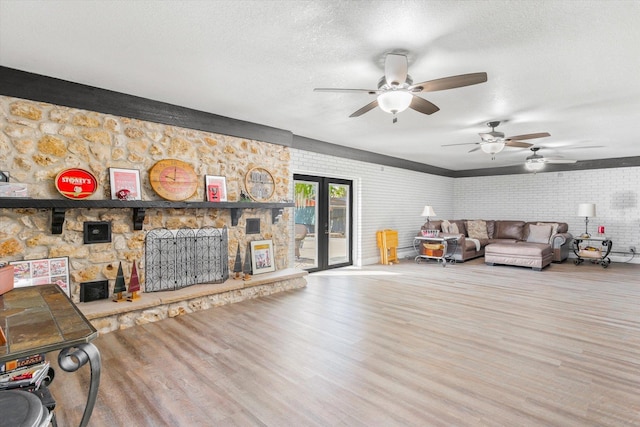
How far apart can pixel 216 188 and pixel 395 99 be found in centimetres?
279

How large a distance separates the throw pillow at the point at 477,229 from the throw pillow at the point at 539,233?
104 cm

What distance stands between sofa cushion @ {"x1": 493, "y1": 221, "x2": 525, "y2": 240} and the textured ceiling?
4.67 meters

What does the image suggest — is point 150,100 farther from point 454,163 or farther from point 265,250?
point 454,163

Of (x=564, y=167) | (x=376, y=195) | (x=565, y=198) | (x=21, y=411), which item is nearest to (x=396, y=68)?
(x=21, y=411)

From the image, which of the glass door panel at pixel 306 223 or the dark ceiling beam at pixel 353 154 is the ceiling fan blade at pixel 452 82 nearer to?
the dark ceiling beam at pixel 353 154

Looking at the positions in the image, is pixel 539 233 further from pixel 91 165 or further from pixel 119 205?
pixel 91 165

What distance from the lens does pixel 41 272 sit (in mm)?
3266

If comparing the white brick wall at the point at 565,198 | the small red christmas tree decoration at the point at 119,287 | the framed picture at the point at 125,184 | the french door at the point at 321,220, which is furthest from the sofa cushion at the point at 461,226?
the small red christmas tree decoration at the point at 119,287

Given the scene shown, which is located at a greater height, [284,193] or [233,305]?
[284,193]

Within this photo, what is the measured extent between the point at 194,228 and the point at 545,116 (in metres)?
4.98

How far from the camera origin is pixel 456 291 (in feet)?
16.9

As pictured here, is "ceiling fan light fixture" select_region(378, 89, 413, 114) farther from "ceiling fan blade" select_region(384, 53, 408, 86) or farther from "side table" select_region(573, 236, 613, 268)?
"side table" select_region(573, 236, 613, 268)

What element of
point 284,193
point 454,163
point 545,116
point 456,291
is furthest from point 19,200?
point 454,163

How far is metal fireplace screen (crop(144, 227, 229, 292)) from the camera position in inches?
158
